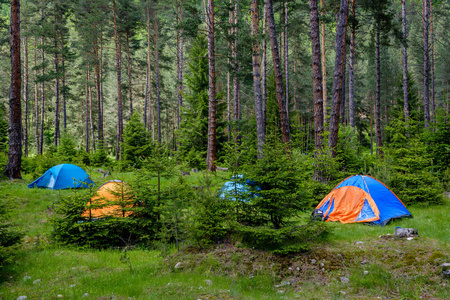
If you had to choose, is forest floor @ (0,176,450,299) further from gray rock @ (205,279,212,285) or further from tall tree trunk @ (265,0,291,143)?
tall tree trunk @ (265,0,291,143)

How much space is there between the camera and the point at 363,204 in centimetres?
839

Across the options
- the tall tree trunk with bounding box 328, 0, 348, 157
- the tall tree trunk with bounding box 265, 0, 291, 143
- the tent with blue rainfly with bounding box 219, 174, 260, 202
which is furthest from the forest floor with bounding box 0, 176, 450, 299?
the tall tree trunk with bounding box 265, 0, 291, 143

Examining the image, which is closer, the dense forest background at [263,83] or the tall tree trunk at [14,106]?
the dense forest background at [263,83]

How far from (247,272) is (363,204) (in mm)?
4788

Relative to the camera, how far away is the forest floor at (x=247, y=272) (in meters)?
4.60

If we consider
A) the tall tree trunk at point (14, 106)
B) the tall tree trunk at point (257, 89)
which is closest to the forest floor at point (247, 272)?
the tall tree trunk at point (257, 89)

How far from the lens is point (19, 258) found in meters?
6.18

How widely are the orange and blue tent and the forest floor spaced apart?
3.23ft

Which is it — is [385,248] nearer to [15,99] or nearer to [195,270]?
[195,270]

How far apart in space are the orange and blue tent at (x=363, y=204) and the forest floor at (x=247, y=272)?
0.98 meters

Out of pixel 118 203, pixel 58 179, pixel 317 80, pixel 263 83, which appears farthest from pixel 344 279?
pixel 263 83

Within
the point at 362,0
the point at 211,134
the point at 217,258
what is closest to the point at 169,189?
the point at 217,258

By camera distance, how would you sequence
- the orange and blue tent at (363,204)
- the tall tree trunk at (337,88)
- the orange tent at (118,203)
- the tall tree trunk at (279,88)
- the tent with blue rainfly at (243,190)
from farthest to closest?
the tall tree trunk at (279,88)
the tall tree trunk at (337,88)
the orange and blue tent at (363,204)
the orange tent at (118,203)
the tent with blue rainfly at (243,190)

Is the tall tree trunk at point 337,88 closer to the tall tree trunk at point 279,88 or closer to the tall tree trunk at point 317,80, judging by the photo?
the tall tree trunk at point 317,80
